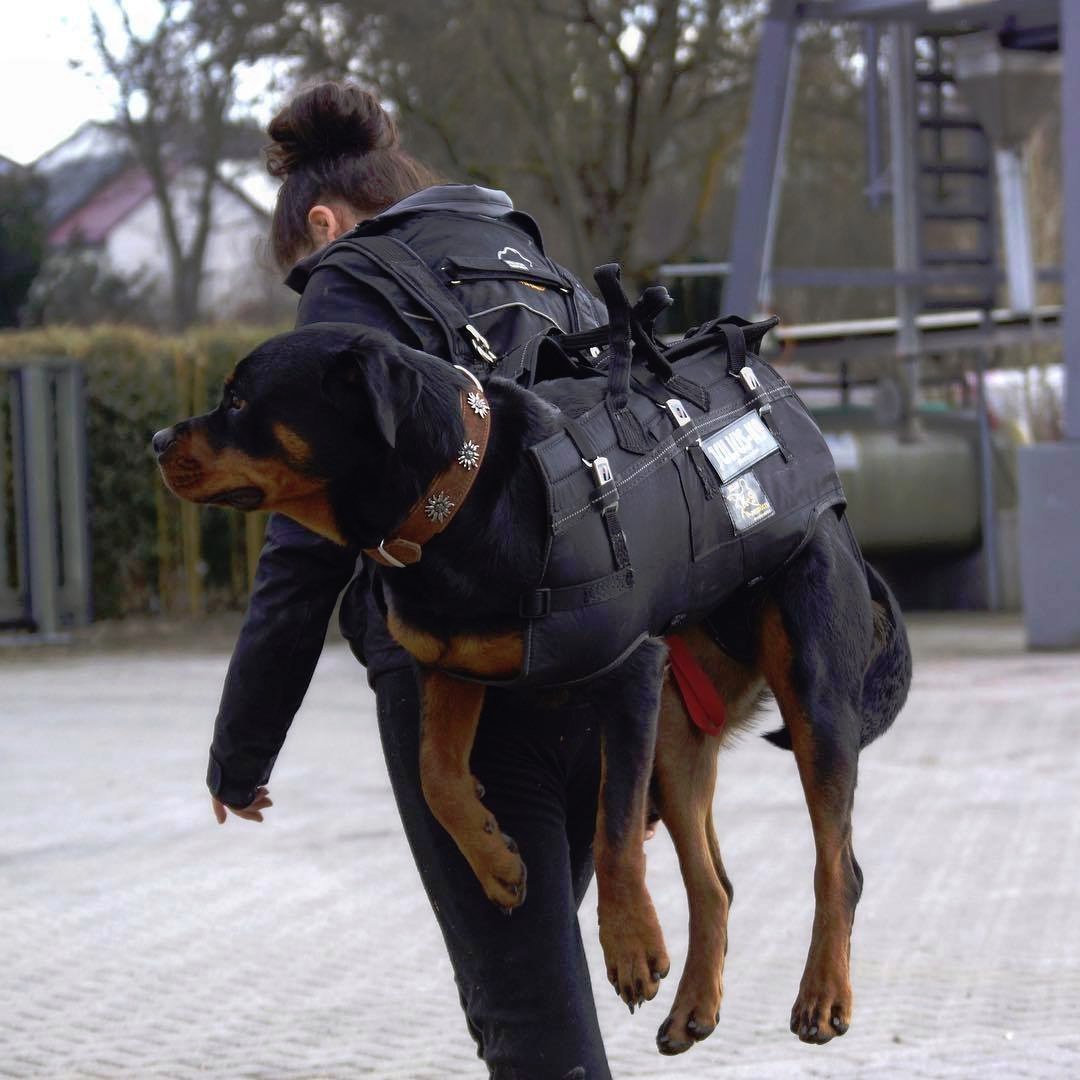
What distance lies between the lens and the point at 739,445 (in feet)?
9.30

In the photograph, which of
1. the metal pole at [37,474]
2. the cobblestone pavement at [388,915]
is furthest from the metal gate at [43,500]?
the cobblestone pavement at [388,915]

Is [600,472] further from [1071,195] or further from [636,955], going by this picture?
[1071,195]

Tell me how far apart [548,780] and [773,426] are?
676 millimetres

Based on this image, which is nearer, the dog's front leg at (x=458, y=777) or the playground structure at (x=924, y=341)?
the dog's front leg at (x=458, y=777)

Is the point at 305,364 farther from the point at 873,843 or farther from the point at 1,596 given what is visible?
the point at 1,596

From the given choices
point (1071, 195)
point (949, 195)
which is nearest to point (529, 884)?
point (1071, 195)

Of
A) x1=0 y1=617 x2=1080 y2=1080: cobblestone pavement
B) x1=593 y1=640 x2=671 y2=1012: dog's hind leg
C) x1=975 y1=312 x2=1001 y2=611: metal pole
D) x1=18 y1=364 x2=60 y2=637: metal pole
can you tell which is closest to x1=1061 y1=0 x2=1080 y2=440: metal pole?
x1=0 y1=617 x2=1080 y2=1080: cobblestone pavement

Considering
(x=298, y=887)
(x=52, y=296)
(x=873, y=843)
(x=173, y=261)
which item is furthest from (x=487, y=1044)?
(x=173, y=261)

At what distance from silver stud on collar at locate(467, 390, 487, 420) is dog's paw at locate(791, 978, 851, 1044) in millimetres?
983

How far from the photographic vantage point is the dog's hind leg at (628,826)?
2682mm

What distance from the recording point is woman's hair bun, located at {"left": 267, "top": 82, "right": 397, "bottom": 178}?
324cm

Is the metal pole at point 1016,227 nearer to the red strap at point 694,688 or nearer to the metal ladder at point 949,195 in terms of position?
the metal ladder at point 949,195

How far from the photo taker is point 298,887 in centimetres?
674

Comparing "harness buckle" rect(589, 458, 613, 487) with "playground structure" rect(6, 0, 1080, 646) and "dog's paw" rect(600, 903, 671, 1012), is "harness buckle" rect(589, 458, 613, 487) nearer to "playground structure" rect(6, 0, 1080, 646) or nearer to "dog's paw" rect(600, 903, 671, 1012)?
"dog's paw" rect(600, 903, 671, 1012)
